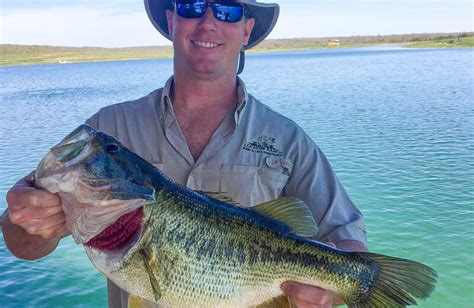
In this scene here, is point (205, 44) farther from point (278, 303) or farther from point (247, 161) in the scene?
point (278, 303)

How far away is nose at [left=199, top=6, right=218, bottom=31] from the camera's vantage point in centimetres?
368

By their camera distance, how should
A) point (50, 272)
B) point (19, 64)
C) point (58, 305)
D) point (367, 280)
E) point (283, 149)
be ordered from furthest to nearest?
point (19, 64)
point (50, 272)
point (58, 305)
point (283, 149)
point (367, 280)

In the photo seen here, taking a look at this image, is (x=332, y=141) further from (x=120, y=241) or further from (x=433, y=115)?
(x=120, y=241)

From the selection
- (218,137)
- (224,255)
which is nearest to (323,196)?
Result: (218,137)

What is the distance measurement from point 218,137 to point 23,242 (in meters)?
1.31

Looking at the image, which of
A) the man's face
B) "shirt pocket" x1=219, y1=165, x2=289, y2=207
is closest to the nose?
the man's face

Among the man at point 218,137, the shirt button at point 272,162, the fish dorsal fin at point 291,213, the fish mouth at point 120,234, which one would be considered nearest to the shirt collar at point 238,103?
the man at point 218,137

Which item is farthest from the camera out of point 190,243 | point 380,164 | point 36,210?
point 380,164

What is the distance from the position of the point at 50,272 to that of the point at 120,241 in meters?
8.10

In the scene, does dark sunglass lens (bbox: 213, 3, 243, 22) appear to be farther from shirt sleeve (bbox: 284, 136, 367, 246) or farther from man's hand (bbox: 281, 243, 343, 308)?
man's hand (bbox: 281, 243, 343, 308)

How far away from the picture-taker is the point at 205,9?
145 inches

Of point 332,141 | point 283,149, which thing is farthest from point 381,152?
point 283,149

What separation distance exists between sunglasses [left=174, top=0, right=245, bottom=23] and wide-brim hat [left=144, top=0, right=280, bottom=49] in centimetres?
21

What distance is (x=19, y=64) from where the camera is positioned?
98.8 meters
